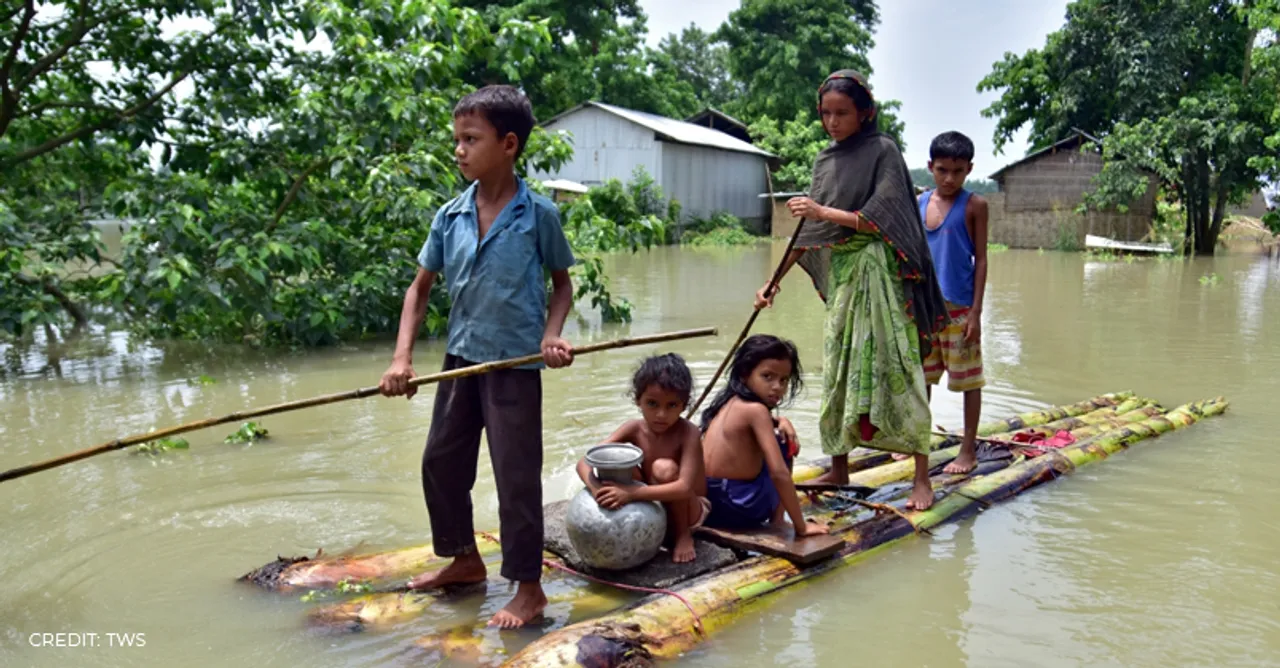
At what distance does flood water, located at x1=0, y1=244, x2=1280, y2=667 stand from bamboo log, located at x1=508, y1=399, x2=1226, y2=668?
0.07 meters

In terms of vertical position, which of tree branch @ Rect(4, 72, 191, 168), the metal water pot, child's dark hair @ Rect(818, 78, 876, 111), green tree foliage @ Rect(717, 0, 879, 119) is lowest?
the metal water pot

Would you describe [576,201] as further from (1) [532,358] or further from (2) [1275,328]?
(2) [1275,328]

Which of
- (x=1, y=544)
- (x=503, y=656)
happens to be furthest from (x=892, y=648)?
(x=1, y=544)

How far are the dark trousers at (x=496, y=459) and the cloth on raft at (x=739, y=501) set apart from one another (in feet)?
2.50

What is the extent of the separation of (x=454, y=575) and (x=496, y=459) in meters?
0.52

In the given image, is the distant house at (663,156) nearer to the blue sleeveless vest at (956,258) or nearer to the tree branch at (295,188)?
the tree branch at (295,188)

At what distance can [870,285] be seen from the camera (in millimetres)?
3867

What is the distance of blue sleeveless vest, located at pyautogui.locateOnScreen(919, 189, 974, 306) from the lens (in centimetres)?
445

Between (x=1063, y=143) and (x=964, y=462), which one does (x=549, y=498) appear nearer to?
(x=964, y=462)

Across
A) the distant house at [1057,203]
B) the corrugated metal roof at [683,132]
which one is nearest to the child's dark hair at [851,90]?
the distant house at [1057,203]

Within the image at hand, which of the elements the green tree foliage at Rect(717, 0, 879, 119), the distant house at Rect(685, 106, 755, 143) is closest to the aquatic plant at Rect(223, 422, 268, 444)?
the distant house at Rect(685, 106, 755, 143)

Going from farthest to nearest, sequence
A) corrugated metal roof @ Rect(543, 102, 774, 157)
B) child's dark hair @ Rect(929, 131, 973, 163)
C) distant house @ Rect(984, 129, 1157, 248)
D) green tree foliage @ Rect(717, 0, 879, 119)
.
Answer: green tree foliage @ Rect(717, 0, 879, 119) < corrugated metal roof @ Rect(543, 102, 774, 157) < distant house @ Rect(984, 129, 1157, 248) < child's dark hair @ Rect(929, 131, 973, 163)

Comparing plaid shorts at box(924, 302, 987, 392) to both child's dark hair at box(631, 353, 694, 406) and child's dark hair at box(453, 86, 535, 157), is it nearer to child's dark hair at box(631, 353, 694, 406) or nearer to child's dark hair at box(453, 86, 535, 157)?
child's dark hair at box(631, 353, 694, 406)

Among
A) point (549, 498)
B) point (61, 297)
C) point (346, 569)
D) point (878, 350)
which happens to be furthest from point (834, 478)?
point (61, 297)
